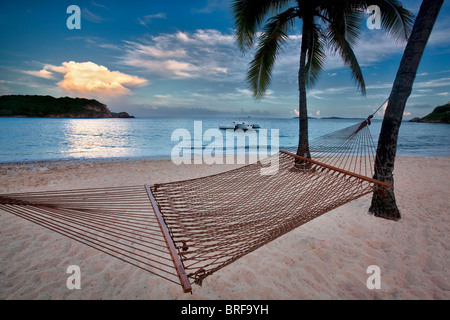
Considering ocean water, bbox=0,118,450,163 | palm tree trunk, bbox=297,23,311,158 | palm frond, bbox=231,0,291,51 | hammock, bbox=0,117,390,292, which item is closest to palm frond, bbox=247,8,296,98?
palm frond, bbox=231,0,291,51

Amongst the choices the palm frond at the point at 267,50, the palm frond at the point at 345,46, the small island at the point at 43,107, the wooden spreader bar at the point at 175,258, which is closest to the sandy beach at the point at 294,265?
the wooden spreader bar at the point at 175,258

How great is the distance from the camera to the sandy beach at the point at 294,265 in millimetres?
1756

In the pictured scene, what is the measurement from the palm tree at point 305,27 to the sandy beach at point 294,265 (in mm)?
2413

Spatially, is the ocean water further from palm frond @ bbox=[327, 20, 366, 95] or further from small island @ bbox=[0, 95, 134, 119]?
small island @ bbox=[0, 95, 134, 119]

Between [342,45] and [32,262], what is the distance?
241 inches

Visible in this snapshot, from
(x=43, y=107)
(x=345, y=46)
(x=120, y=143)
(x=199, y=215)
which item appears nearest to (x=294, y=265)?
(x=199, y=215)

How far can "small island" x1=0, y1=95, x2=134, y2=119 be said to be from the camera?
44219mm

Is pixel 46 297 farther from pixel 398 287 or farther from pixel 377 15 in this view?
pixel 377 15

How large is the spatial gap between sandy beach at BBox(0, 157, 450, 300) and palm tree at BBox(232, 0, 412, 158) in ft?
7.92

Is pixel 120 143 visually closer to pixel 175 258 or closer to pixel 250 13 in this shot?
pixel 250 13

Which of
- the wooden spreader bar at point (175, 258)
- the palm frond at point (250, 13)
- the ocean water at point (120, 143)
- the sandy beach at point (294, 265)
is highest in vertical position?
the palm frond at point (250, 13)

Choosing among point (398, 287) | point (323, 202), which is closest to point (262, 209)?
point (323, 202)

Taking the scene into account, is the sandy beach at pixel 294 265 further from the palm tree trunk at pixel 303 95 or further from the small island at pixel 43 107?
the small island at pixel 43 107
